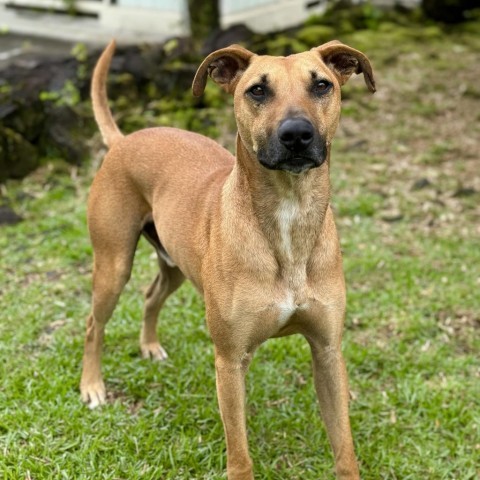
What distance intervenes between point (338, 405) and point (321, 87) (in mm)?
1450

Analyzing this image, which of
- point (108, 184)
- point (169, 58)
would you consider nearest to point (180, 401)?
point (108, 184)

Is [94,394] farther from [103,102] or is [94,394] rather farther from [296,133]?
[296,133]

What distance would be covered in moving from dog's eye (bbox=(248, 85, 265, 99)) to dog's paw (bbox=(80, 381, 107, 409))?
7.03ft

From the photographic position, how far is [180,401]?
4582mm

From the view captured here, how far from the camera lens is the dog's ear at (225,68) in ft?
11.9

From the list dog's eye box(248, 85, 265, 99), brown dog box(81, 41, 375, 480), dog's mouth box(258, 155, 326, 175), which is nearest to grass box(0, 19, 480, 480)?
brown dog box(81, 41, 375, 480)

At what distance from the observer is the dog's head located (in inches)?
124

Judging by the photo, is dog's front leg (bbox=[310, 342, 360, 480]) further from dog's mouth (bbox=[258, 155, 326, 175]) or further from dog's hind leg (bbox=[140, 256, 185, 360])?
dog's hind leg (bbox=[140, 256, 185, 360])

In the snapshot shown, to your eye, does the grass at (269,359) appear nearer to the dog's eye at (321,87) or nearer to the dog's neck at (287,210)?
the dog's neck at (287,210)

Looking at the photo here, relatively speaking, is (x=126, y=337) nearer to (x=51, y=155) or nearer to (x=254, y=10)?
(x=51, y=155)

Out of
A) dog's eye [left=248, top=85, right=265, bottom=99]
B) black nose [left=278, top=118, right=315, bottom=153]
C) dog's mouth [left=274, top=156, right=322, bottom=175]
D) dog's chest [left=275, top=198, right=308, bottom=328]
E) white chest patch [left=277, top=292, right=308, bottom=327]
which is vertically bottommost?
white chest patch [left=277, top=292, right=308, bottom=327]

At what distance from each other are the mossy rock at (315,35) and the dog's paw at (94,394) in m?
8.41

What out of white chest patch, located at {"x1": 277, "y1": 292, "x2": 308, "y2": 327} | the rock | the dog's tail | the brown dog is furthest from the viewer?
the rock

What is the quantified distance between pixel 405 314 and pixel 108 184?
7.67ft
